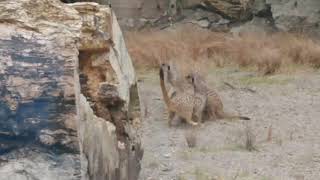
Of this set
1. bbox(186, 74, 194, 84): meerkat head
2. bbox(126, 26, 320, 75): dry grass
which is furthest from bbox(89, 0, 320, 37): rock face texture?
bbox(186, 74, 194, 84): meerkat head

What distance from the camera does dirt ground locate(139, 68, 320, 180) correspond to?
684cm

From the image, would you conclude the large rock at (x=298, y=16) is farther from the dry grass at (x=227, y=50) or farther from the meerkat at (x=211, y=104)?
the meerkat at (x=211, y=104)

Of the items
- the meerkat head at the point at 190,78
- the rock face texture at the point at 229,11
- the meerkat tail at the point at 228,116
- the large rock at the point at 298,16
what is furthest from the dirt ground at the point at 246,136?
the rock face texture at the point at 229,11

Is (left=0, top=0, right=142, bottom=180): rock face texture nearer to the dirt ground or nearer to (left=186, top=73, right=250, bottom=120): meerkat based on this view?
the dirt ground

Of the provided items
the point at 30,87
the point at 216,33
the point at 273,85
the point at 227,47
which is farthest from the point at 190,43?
the point at 30,87

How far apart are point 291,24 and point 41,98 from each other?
13749 mm

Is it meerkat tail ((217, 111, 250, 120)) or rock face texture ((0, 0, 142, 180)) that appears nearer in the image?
rock face texture ((0, 0, 142, 180))

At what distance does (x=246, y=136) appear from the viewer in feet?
26.6

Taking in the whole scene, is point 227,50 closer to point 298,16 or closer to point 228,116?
point 298,16

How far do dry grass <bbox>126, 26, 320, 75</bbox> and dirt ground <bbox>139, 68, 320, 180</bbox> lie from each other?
3.04 feet

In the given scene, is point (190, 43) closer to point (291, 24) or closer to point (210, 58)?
point (210, 58)

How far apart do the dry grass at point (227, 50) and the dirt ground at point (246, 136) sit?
0.93 meters

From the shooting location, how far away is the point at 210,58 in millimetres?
14094

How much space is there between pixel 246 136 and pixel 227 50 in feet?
21.1
